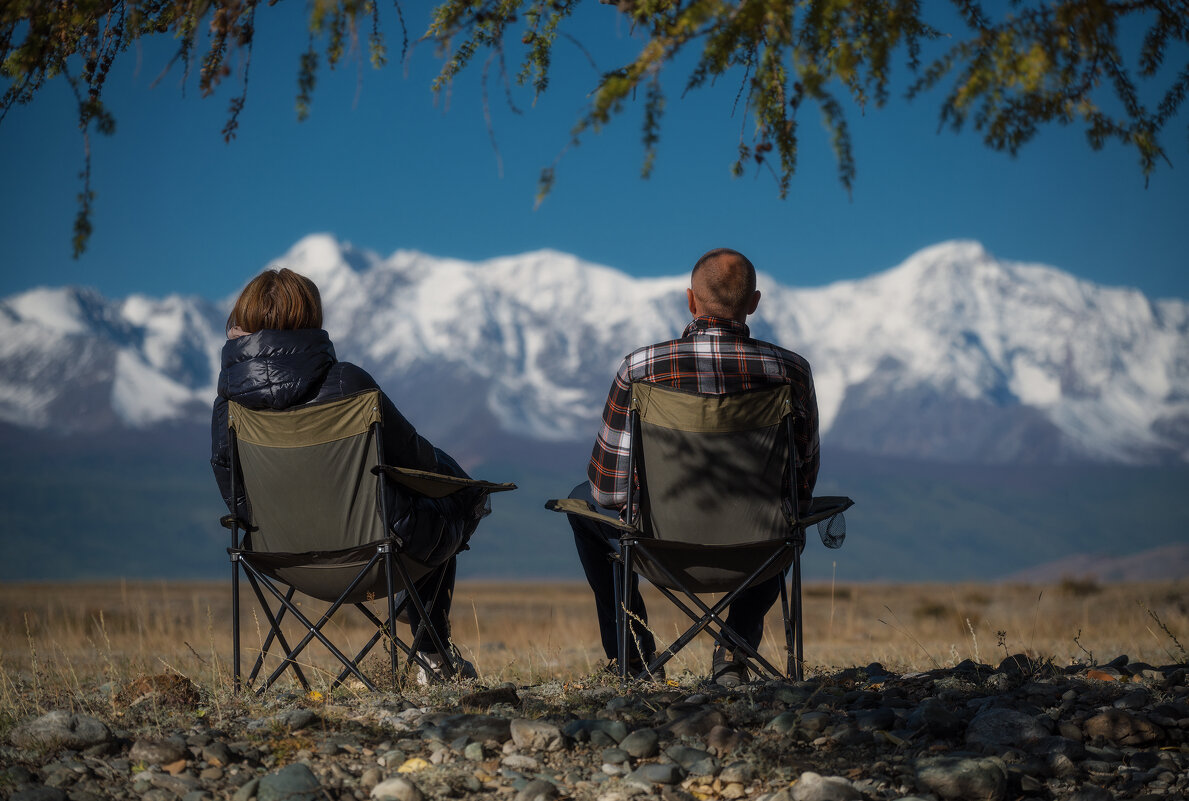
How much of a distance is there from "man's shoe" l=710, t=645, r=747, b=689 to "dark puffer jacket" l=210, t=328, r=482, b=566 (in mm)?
1013

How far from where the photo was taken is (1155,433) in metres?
181

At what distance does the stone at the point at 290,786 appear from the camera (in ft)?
8.41

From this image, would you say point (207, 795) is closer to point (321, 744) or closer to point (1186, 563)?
point (321, 744)

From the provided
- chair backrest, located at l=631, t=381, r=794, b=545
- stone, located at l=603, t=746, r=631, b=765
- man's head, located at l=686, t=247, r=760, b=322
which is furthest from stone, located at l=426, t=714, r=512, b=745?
man's head, located at l=686, t=247, r=760, b=322

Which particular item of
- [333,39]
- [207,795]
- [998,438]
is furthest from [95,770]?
[998,438]

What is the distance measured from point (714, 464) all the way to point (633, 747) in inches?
44.6

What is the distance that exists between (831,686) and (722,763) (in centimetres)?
85

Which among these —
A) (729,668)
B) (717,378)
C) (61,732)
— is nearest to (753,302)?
(717,378)

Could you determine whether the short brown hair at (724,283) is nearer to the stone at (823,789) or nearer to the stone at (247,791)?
the stone at (823,789)

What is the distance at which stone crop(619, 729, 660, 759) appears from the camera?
2834 mm

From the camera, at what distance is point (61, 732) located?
116 inches

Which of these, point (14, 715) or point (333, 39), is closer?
point (14, 715)

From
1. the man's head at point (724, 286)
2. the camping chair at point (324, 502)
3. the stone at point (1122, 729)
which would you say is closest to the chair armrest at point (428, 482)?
the camping chair at point (324, 502)

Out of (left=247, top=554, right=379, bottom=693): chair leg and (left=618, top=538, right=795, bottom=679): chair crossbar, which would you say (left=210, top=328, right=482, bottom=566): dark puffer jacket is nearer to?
(left=247, top=554, right=379, bottom=693): chair leg
